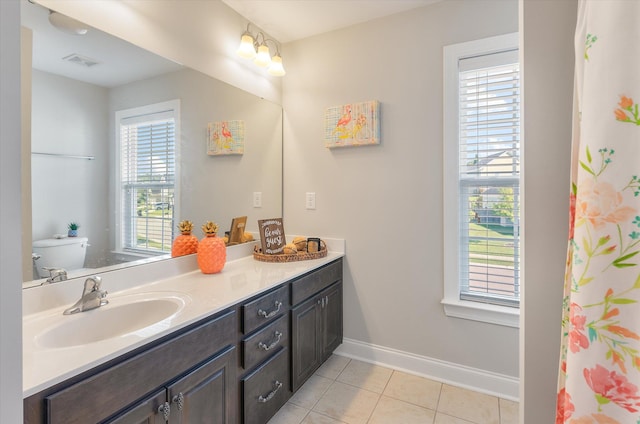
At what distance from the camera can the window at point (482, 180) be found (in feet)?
6.13

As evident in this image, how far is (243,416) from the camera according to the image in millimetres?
1393

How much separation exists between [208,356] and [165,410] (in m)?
0.22

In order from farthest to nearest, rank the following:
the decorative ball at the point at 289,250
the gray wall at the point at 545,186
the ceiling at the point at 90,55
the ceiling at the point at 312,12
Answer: the decorative ball at the point at 289,250 → the ceiling at the point at 312,12 → the ceiling at the point at 90,55 → the gray wall at the point at 545,186

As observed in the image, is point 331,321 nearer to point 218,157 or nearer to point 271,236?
point 271,236

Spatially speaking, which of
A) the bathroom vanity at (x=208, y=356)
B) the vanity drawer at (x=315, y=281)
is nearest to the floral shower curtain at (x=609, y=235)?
the bathroom vanity at (x=208, y=356)

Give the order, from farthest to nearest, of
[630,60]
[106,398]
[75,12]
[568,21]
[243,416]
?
1. [243,416]
2. [75,12]
3. [106,398]
4. [568,21]
5. [630,60]

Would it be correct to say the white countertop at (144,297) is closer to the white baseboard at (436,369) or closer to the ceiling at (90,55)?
the white baseboard at (436,369)

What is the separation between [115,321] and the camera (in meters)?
1.25

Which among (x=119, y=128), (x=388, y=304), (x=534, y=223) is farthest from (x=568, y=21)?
(x=388, y=304)

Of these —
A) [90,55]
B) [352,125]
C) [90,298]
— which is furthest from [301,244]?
[90,55]

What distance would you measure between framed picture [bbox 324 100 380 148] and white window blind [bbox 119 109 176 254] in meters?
1.09

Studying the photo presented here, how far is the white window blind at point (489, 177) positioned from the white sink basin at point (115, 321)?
1.71 meters

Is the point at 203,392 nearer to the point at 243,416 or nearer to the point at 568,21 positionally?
the point at 243,416

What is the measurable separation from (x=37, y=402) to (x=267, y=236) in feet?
4.82
